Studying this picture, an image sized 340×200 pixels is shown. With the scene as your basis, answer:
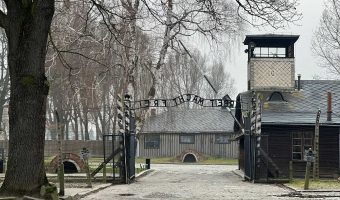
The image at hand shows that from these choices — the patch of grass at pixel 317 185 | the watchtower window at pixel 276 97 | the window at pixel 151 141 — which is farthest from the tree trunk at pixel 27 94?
the window at pixel 151 141

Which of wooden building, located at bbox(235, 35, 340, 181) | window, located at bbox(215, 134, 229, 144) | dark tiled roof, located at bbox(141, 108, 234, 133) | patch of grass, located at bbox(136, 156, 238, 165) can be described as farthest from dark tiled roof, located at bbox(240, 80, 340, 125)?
window, located at bbox(215, 134, 229, 144)

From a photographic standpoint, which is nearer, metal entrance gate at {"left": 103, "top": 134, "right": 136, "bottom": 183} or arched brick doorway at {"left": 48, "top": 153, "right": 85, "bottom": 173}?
metal entrance gate at {"left": 103, "top": 134, "right": 136, "bottom": 183}

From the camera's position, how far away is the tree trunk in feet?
39.9

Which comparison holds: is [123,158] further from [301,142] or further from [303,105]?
[303,105]

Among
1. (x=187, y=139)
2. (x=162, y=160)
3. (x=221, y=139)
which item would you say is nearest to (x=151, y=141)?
(x=162, y=160)

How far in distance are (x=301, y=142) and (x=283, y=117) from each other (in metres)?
1.45

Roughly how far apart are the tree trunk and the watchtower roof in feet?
68.1

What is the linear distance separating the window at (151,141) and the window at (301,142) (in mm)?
28352

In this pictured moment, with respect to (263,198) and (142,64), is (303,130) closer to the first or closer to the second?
(142,64)

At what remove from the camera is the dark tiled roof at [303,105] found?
27.5 m

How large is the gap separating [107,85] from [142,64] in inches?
197

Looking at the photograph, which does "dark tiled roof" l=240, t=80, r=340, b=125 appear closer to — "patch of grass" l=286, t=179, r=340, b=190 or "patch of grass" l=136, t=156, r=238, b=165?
"patch of grass" l=286, t=179, r=340, b=190

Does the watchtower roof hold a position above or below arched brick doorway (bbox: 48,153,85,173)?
above

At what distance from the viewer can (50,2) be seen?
12586mm
